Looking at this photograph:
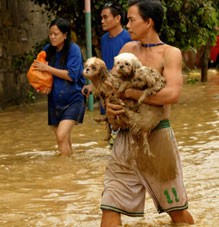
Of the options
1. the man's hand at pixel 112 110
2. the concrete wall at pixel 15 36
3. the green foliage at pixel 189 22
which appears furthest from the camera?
the concrete wall at pixel 15 36

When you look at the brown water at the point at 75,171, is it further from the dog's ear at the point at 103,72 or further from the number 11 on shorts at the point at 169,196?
the dog's ear at the point at 103,72

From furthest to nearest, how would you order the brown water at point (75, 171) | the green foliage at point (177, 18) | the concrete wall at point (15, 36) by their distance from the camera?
the concrete wall at point (15, 36) < the green foliage at point (177, 18) < the brown water at point (75, 171)

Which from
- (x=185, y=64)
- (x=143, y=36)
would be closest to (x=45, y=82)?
(x=143, y=36)

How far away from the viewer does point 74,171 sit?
7566 millimetres

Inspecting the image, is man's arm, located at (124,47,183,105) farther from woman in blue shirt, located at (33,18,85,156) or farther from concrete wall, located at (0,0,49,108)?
concrete wall, located at (0,0,49,108)

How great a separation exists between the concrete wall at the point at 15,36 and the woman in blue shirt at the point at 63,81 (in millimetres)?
4703

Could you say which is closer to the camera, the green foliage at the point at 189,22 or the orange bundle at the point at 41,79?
the orange bundle at the point at 41,79

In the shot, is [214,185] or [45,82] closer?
[214,185]

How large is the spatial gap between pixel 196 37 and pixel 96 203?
6.91m

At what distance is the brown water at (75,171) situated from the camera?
5832 mm

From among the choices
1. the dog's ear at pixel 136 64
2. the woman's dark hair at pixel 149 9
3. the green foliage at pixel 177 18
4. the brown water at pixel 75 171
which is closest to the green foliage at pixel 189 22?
the green foliage at pixel 177 18

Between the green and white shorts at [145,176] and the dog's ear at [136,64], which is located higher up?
the dog's ear at [136,64]

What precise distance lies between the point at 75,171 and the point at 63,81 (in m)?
0.97

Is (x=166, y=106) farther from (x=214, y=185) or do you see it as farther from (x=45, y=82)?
(x=45, y=82)
